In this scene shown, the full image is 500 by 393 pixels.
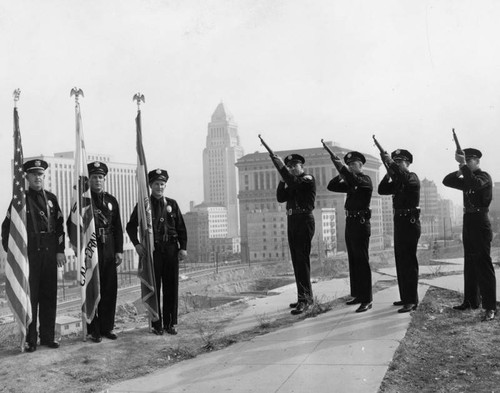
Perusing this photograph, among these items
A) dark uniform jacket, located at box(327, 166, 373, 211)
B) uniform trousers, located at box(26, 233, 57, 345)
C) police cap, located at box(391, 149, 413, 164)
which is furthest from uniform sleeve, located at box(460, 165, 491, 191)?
uniform trousers, located at box(26, 233, 57, 345)

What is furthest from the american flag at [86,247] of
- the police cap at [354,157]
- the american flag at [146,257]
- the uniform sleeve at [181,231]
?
the police cap at [354,157]

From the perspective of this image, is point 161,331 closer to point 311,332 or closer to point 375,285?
point 311,332

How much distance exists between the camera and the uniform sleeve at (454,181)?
630 cm

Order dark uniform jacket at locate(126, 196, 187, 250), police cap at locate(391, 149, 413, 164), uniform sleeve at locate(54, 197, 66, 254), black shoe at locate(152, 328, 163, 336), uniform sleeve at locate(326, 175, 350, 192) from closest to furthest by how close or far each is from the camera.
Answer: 1. uniform sleeve at locate(54, 197, 66, 254)
2. black shoe at locate(152, 328, 163, 336)
3. dark uniform jacket at locate(126, 196, 187, 250)
4. police cap at locate(391, 149, 413, 164)
5. uniform sleeve at locate(326, 175, 350, 192)

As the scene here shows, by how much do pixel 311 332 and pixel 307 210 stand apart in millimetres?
1731

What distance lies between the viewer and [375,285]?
934 centimetres

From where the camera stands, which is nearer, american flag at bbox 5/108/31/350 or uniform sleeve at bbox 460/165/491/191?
american flag at bbox 5/108/31/350

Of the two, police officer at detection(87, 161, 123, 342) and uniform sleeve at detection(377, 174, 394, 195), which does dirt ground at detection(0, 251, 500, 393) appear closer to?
police officer at detection(87, 161, 123, 342)

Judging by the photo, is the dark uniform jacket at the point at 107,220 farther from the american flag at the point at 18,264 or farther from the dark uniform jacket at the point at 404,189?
the dark uniform jacket at the point at 404,189

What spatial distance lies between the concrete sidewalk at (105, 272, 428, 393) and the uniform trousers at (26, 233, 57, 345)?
182 centimetres

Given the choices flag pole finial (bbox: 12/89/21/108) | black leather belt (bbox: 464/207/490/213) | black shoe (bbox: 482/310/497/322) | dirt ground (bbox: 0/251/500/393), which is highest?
flag pole finial (bbox: 12/89/21/108)

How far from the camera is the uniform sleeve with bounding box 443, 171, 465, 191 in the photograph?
20.7 feet

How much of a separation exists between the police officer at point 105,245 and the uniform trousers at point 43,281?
0.49 metres

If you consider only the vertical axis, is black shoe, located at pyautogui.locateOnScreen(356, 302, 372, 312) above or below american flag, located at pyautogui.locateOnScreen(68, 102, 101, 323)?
below
